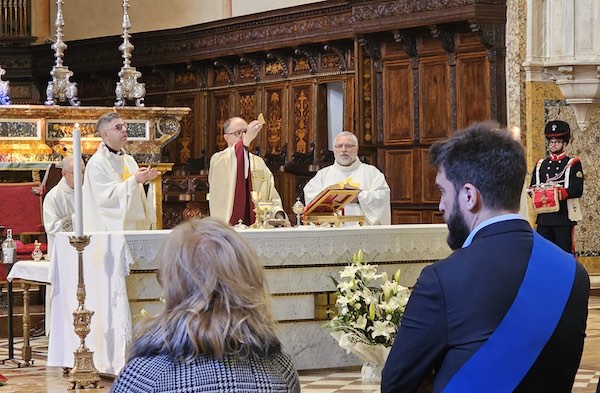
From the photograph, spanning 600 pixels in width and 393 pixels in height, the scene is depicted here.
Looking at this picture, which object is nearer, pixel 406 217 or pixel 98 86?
pixel 406 217

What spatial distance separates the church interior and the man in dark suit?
4.59m

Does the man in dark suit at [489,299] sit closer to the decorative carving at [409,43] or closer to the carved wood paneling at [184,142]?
the decorative carving at [409,43]

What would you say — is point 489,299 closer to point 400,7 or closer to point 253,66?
point 400,7

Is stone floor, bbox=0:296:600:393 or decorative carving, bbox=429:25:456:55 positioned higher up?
decorative carving, bbox=429:25:456:55

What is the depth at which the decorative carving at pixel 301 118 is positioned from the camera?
1571 cm

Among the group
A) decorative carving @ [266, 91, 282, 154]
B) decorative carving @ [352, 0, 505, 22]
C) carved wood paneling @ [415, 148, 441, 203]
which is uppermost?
decorative carving @ [352, 0, 505, 22]

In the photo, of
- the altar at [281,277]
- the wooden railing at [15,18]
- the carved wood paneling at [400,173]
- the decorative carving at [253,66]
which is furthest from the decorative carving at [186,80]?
the altar at [281,277]

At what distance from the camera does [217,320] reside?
2617 mm

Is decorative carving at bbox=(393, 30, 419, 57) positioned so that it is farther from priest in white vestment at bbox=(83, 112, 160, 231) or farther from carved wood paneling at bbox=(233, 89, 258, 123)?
priest in white vestment at bbox=(83, 112, 160, 231)

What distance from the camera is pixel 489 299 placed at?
2645 millimetres

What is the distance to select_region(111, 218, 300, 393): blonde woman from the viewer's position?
2.60 meters

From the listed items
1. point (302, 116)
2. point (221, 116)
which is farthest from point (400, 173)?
point (221, 116)

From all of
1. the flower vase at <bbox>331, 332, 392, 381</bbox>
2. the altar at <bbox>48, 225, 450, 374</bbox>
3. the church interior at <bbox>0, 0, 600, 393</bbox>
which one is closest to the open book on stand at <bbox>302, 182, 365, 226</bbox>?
the altar at <bbox>48, 225, 450, 374</bbox>

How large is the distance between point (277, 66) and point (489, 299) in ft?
45.2
